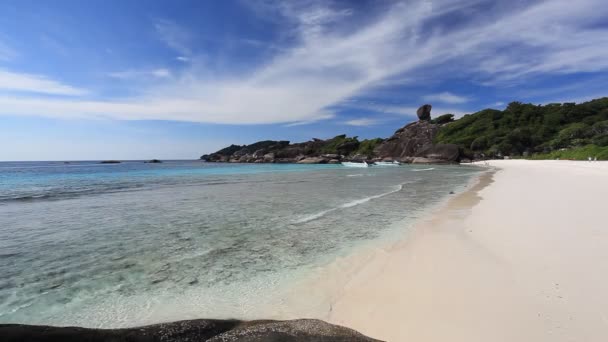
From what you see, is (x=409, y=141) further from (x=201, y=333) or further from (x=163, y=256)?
(x=201, y=333)

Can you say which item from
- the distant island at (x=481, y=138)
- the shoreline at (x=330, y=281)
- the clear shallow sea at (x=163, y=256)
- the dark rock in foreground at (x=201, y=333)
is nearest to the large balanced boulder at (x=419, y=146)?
the distant island at (x=481, y=138)

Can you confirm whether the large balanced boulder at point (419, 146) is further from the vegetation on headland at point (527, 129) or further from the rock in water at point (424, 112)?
the vegetation on headland at point (527, 129)

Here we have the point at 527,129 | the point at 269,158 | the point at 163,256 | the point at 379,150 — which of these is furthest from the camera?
the point at 269,158

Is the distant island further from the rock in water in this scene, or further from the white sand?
the white sand

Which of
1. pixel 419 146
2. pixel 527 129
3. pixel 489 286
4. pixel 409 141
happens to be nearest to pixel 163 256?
pixel 489 286

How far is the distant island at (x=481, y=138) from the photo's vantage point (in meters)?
74.1

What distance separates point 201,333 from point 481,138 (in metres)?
111

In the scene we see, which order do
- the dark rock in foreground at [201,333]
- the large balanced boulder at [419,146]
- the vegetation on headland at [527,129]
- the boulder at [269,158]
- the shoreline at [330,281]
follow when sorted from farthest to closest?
1. the boulder at [269,158]
2. the large balanced boulder at [419,146]
3. the vegetation on headland at [527,129]
4. the shoreline at [330,281]
5. the dark rock in foreground at [201,333]

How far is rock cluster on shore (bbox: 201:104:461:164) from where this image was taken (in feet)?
270

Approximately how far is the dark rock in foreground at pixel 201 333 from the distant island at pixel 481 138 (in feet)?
207

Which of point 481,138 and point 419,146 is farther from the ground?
point 481,138

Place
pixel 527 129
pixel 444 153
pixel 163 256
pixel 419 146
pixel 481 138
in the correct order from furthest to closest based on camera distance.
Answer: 1. pixel 419 146
2. pixel 481 138
3. pixel 527 129
4. pixel 444 153
5. pixel 163 256

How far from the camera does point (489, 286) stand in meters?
4.55

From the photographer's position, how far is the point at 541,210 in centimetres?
977
